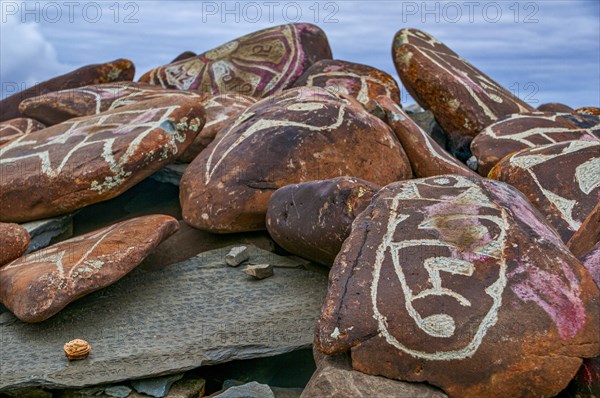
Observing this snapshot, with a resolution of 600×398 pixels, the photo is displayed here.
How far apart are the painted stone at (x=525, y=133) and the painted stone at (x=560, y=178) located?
579mm

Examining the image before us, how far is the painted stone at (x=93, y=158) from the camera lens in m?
5.55

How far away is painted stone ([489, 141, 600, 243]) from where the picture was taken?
5180 millimetres

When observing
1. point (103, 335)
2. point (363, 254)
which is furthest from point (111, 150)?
point (363, 254)

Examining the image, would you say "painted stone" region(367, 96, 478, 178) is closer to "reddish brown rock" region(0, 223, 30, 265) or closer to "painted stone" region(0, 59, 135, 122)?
"reddish brown rock" region(0, 223, 30, 265)

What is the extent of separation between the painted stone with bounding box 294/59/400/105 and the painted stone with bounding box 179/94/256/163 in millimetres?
828

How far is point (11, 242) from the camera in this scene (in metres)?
5.11

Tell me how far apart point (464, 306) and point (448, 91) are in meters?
4.14

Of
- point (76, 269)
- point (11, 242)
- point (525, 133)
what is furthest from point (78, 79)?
point (525, 133)

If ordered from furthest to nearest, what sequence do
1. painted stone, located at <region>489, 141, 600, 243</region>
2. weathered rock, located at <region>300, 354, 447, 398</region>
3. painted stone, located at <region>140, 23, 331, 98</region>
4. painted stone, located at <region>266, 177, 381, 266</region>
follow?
painted stone, located at <region>140, 23, 331, 98</region>, painted stone, located at <region>489, 141, 600, 243</region>, painted stone, located at <region>266, 177, 381, 266</region>, weathered rock, located at <region>300, 354, 447, 398</region>

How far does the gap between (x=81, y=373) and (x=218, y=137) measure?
7.76 feet

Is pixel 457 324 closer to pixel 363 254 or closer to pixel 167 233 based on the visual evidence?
pixel 363 254

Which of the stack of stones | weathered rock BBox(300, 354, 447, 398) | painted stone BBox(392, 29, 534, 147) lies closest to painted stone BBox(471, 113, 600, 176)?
the stack of stones

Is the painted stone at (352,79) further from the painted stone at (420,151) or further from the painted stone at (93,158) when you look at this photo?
the painted stone at (93,158)

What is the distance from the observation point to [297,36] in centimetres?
910
